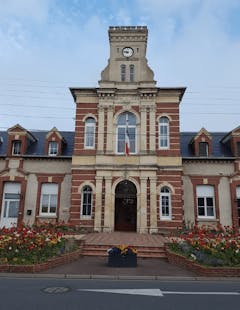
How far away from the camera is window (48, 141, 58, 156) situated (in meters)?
21.1

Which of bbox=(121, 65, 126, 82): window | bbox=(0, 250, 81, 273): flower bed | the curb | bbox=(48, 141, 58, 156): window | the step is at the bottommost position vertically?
the curb

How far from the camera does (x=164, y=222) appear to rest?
17.8 meters

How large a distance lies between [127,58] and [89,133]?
659cm

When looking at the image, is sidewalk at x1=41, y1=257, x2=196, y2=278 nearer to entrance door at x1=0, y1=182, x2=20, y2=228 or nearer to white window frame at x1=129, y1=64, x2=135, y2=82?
entrance door at x1=0, y1=182, x2=20, y2=228

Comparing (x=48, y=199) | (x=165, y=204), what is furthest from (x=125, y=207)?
(x=48, y=199)

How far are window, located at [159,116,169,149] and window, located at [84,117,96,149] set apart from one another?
4910mm

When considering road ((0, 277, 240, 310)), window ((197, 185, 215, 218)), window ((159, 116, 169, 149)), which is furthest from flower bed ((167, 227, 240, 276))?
window ((159, 116, 169, 149))

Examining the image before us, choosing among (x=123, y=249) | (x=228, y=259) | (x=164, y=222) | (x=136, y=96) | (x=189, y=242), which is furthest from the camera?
(x=136, y=96)

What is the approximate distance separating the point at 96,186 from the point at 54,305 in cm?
1254

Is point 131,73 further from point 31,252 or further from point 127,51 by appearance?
point 31,252

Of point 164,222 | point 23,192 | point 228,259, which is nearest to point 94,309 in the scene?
point 228,259

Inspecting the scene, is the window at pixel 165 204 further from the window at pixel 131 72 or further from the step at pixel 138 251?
the window at pixel 131 72

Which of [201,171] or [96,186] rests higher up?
[201,171]

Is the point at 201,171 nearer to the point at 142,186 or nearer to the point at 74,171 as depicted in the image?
the point at 142,186
